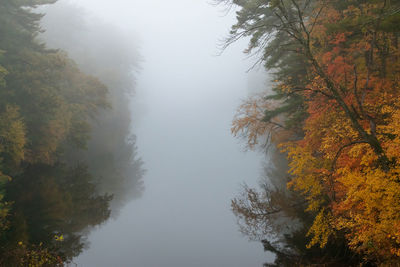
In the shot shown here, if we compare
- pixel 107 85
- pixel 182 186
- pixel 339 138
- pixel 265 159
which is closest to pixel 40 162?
pixel 182 186

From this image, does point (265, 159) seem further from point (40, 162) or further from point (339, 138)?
point (40, 162)

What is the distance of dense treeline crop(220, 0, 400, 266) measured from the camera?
9.02 m

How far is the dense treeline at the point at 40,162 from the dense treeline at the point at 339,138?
993 cm

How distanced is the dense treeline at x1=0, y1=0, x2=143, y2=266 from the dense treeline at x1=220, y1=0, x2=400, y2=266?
9935 mm

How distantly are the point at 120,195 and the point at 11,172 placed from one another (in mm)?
7932

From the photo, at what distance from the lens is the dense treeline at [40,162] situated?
1455 centimetres

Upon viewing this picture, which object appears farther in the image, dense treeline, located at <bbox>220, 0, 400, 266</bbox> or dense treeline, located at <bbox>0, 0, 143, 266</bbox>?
dense treeline, located at <bbox>0, 0, 143, 266</bbox>

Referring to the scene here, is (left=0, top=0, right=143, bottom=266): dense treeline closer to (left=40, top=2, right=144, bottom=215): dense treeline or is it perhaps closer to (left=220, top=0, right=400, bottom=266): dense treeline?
(left=40, top=2, right=144, bottom=215): dense treeline

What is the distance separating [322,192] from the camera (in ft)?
46.9

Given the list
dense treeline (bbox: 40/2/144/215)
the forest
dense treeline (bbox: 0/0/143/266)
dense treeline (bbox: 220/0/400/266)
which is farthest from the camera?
dense treeline (bbox: 40/2/144/215)

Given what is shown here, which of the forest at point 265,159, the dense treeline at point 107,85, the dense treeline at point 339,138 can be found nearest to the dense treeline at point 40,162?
the forest at point 265,159

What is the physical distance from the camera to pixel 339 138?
12805 millimetres

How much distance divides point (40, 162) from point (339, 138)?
23258 mm

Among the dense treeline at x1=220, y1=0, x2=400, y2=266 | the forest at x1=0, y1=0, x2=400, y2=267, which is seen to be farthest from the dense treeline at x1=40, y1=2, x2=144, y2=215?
the dense treeline at x1=220, y1=0, x2=400, y2=266
